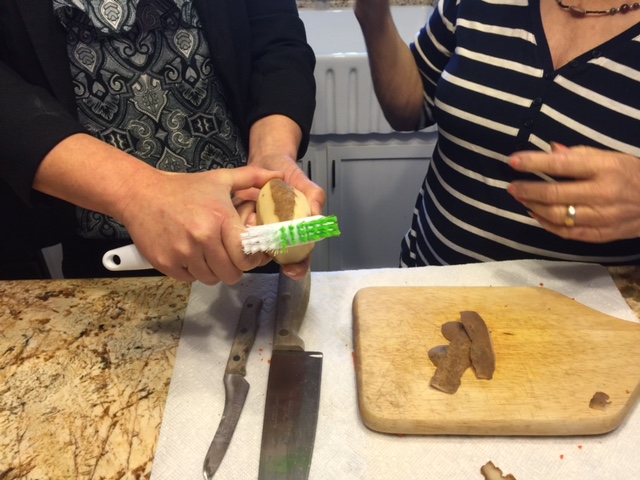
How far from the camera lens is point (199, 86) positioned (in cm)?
94

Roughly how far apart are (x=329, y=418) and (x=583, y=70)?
684 mm

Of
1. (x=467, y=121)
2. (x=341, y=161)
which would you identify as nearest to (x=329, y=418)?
(x=467, y=121)

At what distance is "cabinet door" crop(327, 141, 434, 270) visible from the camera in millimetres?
1659

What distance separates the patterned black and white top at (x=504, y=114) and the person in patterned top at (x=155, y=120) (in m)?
0.29

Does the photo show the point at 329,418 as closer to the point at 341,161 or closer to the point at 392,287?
the point at 392,287

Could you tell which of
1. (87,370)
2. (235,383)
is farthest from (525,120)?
(87,370)

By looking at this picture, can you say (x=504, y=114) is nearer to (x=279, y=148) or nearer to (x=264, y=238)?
(x=279, y=148)

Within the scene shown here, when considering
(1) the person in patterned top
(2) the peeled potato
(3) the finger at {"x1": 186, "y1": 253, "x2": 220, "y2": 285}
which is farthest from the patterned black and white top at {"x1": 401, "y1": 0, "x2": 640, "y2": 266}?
(3) the finger at {"x1": 186, "y1": 253, "x2": 220, "y2": 285}

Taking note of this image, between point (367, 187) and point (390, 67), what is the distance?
71cm

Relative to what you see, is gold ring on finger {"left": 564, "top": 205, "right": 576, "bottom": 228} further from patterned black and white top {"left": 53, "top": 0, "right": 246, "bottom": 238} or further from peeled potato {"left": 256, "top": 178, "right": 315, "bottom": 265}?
patterned black and white top {"left": 53, "top": 0, "right": 246, "bottom": 238}

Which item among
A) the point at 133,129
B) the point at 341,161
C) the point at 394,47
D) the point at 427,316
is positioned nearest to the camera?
the point at 427,316

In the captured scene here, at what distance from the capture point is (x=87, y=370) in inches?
30.6

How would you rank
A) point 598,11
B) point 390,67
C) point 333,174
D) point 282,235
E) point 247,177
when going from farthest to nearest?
point 333,174 → point 390,67 → point 598,11 → point 247,177 → point 282,235

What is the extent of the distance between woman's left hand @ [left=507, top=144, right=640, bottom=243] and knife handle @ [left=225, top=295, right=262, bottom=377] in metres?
0.46
